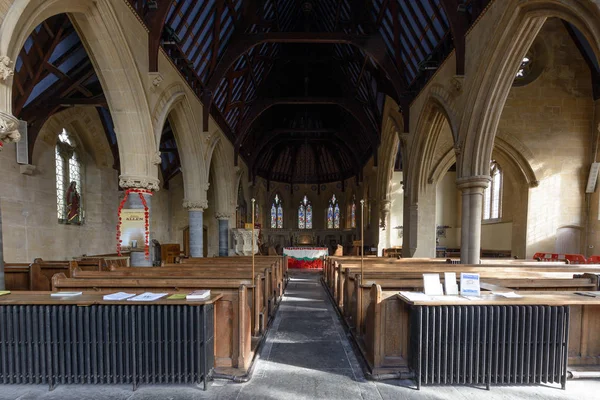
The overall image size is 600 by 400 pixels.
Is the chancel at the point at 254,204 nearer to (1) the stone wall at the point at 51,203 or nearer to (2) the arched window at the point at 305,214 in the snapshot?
(1) the stone wall at the point at 51,203

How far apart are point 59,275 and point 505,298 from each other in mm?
5734

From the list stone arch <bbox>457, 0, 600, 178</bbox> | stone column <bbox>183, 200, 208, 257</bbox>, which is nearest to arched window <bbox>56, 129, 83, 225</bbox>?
stone column <bbox>183, 200, 208, 257</bbox>

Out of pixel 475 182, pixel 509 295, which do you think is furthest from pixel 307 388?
pixel 475 182

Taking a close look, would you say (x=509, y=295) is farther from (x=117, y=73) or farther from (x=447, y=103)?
(x=117, y=73)

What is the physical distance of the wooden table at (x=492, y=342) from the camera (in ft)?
10.7

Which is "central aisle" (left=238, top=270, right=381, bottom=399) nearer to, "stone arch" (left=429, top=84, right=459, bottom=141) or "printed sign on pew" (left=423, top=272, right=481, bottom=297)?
"printed sign on pew" (left=423, top=272, right=481, bottom=297)

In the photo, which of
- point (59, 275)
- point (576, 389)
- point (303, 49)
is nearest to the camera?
point (576, 389)

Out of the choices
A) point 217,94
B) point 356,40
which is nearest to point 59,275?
point 217,94

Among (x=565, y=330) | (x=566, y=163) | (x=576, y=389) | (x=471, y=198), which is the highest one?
(x=566, y=163)

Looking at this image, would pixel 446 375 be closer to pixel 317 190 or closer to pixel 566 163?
pixel 566 163

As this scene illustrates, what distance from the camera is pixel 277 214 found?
90.9ft

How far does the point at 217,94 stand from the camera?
41.3ft

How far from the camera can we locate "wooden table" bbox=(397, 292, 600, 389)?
128 inches

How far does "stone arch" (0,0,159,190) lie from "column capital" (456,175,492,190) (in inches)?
300
